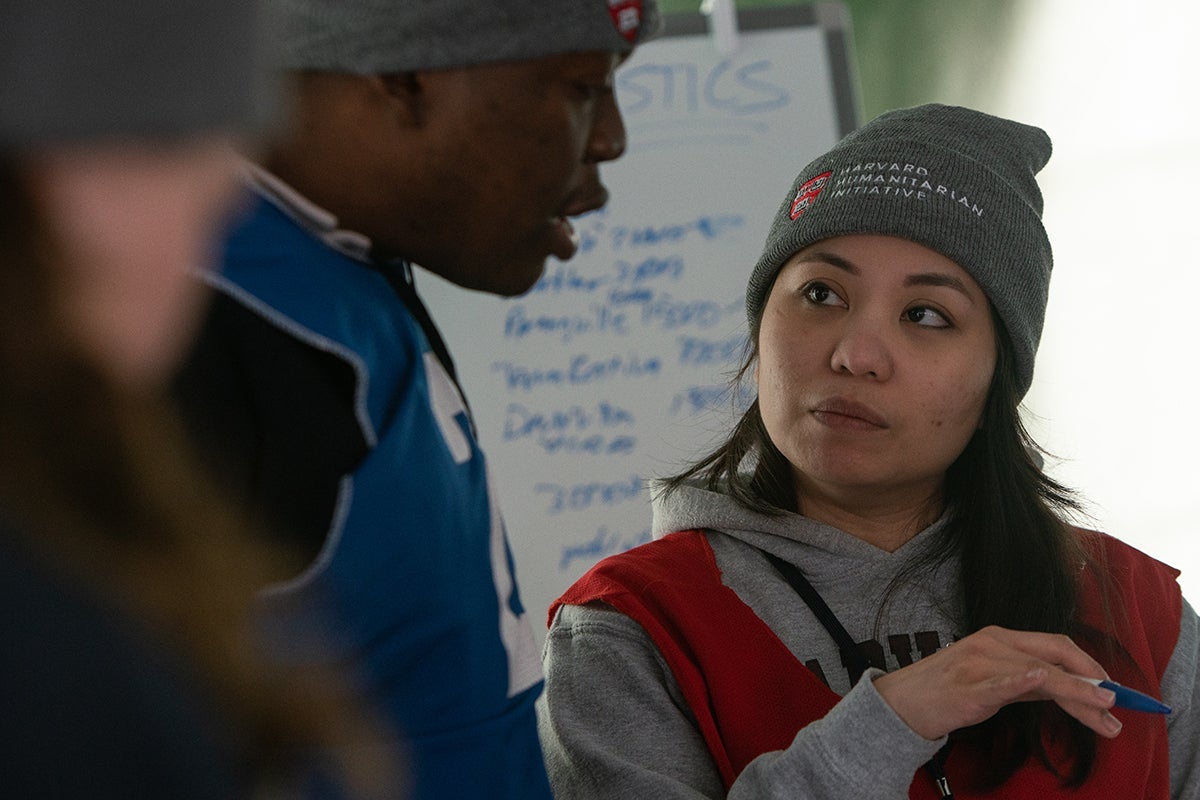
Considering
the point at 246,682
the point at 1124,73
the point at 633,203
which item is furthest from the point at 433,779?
the point at 1124,73

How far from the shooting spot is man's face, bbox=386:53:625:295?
699mm

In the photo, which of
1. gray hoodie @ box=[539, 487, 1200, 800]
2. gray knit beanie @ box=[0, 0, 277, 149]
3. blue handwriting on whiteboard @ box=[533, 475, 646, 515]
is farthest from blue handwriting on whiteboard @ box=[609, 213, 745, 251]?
gray knit beanie @ box=[0, 0, 277, 149]

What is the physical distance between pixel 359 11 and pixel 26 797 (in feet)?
1.63

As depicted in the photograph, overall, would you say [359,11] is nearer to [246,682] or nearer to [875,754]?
[246,682]

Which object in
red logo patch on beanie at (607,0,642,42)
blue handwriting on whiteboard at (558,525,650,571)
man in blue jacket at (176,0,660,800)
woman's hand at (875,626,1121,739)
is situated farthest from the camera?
blue handwriting on whiteboard at (558,525,650,571)

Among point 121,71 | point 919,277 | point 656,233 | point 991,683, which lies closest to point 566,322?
point 656,233

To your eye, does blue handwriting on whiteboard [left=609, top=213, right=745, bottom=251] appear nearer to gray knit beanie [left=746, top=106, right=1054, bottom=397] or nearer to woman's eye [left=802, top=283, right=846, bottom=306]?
gray knit beanie [left=746, top=106, right=1054, bottom=397]

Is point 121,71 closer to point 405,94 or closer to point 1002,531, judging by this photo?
point 405,94

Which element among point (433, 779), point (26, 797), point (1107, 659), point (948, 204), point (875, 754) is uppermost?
point (26, 797)

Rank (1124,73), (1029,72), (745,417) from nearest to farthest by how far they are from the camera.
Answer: (745,417)
(1124,73)
(1029,72)

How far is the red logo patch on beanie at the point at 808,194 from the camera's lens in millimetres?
1318

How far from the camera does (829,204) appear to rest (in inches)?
50.5

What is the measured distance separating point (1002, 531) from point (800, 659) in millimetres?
267

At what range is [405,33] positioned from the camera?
682 millimetres
